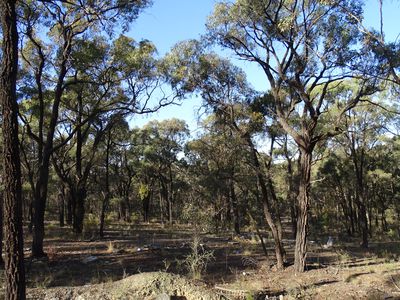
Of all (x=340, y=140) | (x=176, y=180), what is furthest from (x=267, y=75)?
(x=176, y=180)

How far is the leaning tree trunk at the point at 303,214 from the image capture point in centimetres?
1262

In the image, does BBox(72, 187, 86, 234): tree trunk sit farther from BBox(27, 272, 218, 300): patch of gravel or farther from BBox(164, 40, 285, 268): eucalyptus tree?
BBox(27, 272, 218, 300): patch of gravel

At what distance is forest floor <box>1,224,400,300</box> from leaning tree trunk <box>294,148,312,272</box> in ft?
1.29

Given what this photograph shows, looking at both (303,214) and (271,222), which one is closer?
(303,214)

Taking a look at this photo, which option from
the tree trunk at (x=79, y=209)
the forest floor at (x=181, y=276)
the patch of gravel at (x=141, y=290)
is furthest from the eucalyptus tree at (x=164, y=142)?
the patch of gravel at (x=141, y=290)

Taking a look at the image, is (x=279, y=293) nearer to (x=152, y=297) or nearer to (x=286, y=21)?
(x=152, y=297)

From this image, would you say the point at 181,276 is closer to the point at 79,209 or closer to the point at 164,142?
the point at 79,209

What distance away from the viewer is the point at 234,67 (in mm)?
14719

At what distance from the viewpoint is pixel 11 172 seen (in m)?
5.73

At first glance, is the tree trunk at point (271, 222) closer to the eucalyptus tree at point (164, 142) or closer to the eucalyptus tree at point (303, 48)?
the eucalyptus tree at point (303, 48)

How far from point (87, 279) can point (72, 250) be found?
660 centimetres

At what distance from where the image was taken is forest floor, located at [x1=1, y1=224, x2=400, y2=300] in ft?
25.3

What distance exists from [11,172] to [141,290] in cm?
328

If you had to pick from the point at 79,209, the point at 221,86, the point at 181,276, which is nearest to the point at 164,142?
the point at 79,209
